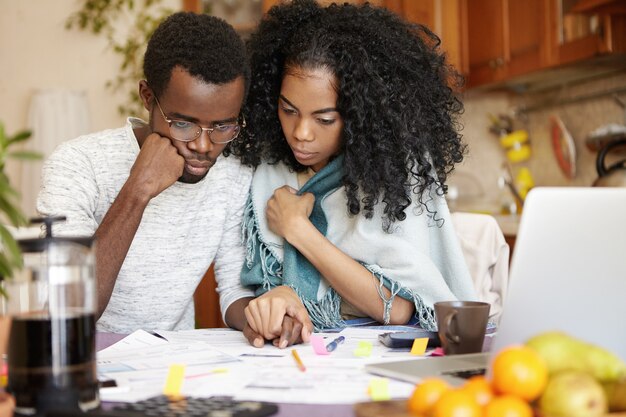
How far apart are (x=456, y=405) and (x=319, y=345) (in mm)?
589

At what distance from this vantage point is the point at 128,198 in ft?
5.35

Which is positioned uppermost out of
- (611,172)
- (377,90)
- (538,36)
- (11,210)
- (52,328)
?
(538,36)

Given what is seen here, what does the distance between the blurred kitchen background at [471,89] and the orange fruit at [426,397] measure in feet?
9.92

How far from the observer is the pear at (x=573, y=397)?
725 mm

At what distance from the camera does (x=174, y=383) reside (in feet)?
3.21

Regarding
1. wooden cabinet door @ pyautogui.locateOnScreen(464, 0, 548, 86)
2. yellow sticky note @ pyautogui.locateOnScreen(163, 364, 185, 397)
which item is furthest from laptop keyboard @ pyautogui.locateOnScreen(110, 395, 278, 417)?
wooden cabinet door @ pyautogui.locateOnScreen(464, 0, 548, 86)

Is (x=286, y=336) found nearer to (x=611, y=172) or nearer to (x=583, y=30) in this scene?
(x=611, y=172)

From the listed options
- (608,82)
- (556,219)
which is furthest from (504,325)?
(608,82)

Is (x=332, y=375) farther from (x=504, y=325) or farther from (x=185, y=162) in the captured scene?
(x=185, y=162)

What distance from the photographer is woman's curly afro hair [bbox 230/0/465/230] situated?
5.66 feet

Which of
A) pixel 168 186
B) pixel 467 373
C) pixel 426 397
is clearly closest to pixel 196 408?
pixel 426 397

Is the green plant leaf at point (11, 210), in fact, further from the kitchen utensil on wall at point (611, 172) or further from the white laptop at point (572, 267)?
the kitchen utensil on wall at point (611, 172)

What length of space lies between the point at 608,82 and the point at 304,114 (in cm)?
236

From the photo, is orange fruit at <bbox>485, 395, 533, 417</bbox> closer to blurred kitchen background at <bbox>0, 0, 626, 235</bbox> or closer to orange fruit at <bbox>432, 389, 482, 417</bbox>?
orange fruit at <bbox>432, 389, 482, 417</bbox>
